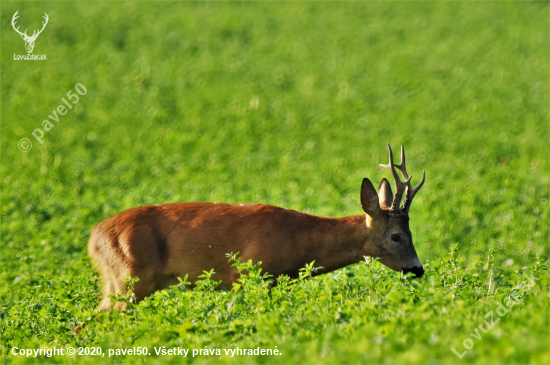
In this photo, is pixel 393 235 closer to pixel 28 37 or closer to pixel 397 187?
pixel 397 187

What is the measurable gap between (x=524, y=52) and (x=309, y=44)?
692 cm

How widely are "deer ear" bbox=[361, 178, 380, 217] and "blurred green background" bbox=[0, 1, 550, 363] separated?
4.03ft

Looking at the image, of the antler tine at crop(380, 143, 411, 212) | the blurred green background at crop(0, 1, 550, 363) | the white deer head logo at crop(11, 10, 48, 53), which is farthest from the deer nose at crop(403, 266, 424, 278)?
the white deer head logo at crop(11, 10, 48, 53)

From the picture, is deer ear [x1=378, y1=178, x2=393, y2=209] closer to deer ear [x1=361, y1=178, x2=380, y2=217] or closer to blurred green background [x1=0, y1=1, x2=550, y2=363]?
deer ear [x1=361, y1=178, x2=380, y2=217]

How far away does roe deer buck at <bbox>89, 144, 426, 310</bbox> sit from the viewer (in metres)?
7.73

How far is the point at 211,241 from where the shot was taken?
7801 millimetres

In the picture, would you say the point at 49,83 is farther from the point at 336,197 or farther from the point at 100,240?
the point at 100,240

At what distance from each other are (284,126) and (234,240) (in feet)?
34.1

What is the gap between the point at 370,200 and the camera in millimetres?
8039

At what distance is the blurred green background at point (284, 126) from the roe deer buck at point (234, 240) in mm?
578

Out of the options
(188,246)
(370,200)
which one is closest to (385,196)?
(370,200)

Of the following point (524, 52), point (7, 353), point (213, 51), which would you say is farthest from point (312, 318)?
point (524, 52)

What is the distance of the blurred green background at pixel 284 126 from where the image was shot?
10.3 meters

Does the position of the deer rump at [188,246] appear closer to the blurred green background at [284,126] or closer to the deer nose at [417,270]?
the blurred green background at [284,126]
